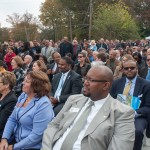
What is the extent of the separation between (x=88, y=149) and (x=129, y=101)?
1.80 metres

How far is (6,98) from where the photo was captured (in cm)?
472

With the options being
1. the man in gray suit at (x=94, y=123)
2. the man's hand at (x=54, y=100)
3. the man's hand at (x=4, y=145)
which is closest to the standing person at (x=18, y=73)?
the man's hand at (x=54, y=100)

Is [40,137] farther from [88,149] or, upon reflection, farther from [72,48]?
[72,48]

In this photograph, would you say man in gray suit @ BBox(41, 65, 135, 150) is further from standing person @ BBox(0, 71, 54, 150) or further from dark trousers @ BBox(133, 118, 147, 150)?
dark trousers @ BBox(133, 118, 147, 150)

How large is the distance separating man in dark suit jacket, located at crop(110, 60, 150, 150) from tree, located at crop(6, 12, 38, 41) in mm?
37376

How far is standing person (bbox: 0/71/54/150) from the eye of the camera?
149 inches

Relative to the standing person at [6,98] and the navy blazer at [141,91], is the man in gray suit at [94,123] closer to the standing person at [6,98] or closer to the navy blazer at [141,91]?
the standing person at [6,98]

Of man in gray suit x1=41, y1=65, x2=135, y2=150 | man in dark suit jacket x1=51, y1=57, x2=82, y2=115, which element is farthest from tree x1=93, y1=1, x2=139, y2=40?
man in gray suit x1=41, y1=65, x2=135, y2=150

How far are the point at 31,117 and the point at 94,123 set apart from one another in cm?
94

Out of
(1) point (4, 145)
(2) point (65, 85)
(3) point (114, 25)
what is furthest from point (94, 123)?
(3) point (114, 25)

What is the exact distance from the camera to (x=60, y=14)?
152 ft

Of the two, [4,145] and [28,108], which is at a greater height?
[28,108]

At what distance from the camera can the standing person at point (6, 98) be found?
4.47m

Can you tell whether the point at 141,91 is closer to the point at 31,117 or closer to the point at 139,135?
the point at 139,135
